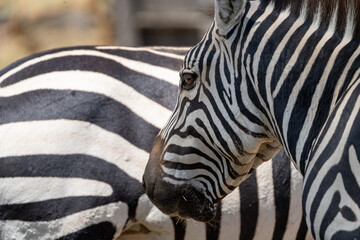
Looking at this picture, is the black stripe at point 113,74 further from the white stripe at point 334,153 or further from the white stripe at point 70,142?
the white stripe at point 334,153

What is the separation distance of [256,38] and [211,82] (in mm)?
309

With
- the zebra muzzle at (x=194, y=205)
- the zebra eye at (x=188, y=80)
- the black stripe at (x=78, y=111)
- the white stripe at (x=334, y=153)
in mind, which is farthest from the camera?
the black stripe at (x=78, y=111)

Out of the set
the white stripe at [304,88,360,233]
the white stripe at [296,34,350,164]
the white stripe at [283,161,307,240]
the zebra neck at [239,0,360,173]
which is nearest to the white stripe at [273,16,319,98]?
the zebra neck at [239,0,360,173]

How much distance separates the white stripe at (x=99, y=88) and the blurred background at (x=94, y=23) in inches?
265

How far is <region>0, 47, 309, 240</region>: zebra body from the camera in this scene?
13.5 feet

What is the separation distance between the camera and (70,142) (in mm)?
4195

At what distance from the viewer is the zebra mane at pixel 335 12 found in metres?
2.88

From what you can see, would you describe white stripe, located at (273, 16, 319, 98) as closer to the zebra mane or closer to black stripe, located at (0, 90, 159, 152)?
the zebra mane

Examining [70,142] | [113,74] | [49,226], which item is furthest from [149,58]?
[49,226]

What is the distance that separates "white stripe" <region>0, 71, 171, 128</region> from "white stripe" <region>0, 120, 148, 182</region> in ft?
0.77

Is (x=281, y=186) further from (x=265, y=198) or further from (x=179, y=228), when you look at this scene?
(x=179, y=228)

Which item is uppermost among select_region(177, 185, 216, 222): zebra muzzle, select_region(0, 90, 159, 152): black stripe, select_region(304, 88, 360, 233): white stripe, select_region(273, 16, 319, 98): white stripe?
select_region(273, 16, 319, 98): white stripe

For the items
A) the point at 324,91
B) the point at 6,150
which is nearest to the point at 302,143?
the point at 324,91

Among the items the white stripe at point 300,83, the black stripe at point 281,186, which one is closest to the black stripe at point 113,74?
the black stripe at point 281,186
